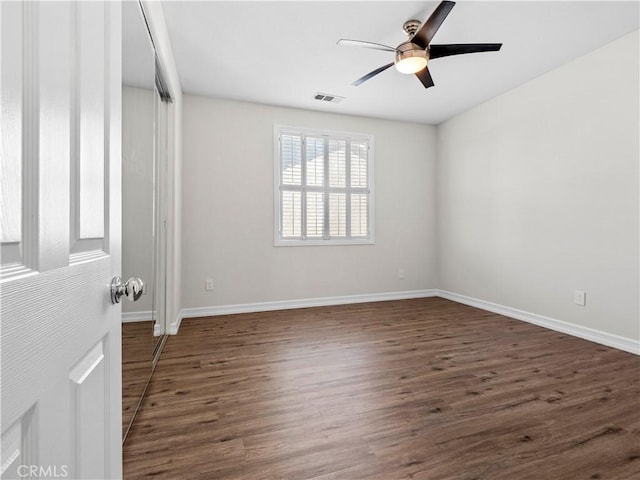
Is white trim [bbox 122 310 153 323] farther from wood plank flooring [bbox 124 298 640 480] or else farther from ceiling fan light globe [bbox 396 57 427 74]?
ceiling fan light globe [bbox 396 57 427 74]

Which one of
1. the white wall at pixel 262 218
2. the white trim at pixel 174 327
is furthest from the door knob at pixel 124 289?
the white wall at pixel 262 218

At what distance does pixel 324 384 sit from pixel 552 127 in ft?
11.0

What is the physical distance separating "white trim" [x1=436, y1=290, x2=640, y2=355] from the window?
1.68 m

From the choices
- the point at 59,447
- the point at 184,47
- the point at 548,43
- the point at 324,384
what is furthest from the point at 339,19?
the point at 59,447

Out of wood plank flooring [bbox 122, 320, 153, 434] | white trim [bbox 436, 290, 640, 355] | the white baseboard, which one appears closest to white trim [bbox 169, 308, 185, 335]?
the white baseboard

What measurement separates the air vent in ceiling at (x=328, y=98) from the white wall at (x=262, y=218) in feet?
1.29

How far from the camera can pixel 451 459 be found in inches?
55.7

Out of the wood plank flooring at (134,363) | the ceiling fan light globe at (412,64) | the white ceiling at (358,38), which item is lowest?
the wood plank flooring at (134,363)

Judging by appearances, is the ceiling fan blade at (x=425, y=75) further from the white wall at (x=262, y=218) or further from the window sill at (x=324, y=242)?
the window sill at (x=324, y=242)

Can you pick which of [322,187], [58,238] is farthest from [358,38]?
[58,238]

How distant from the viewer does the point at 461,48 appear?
7.88 ft

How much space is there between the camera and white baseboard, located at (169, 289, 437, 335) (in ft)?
12.3

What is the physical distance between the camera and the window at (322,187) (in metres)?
4.18

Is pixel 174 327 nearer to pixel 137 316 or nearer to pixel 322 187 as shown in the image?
pixel 137 316
